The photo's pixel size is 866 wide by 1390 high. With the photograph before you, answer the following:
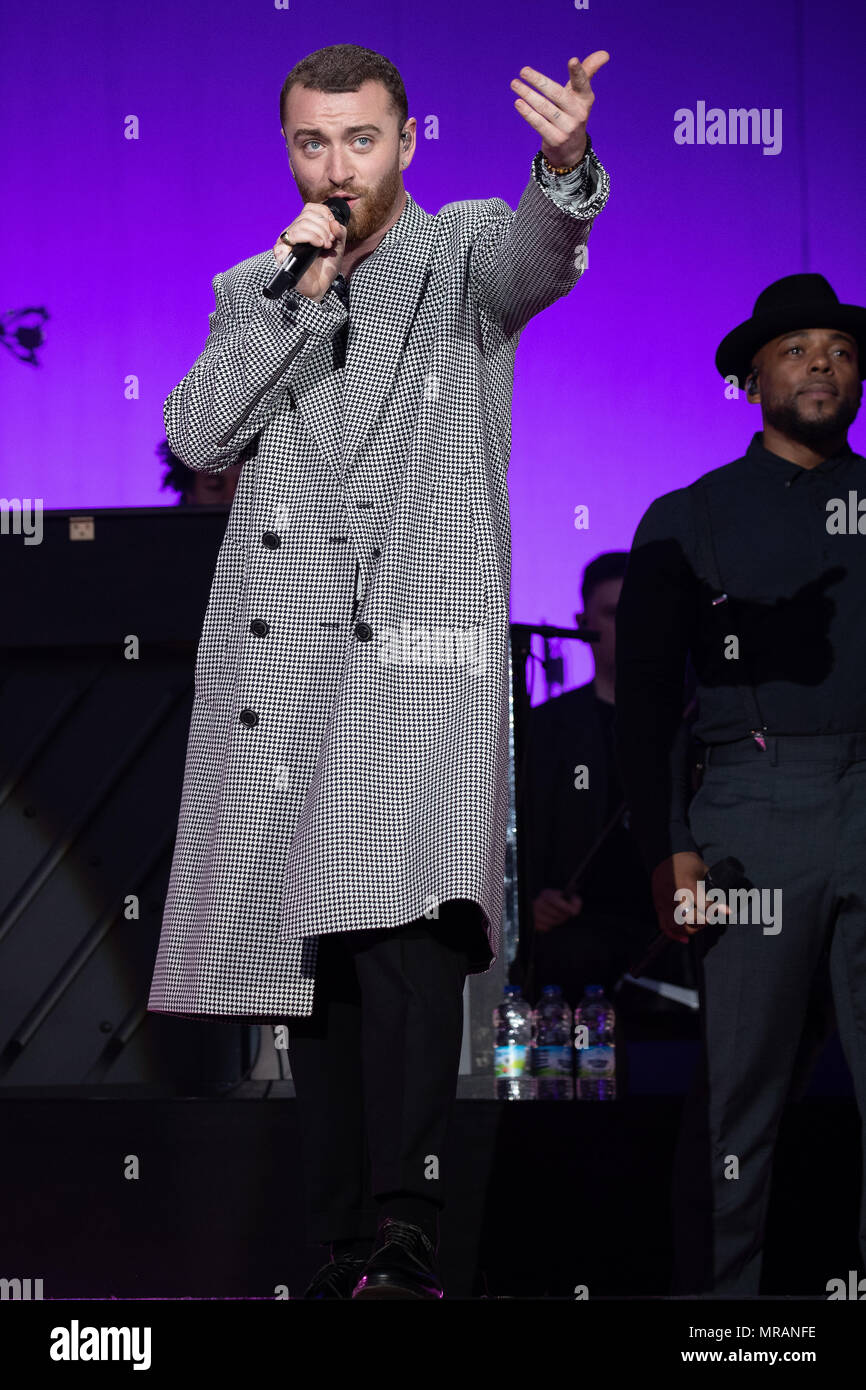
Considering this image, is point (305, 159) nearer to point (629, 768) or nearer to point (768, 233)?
point (629, 768)

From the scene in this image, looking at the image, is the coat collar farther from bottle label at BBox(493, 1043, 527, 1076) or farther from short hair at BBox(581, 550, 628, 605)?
short hair at BBox(581, 550, 628, 605)

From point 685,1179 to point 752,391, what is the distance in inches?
53.9

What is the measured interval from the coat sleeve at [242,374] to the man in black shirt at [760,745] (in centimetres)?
83

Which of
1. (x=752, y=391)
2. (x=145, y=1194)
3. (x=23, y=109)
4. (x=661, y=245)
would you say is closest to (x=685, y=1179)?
(x=145, y=1194)

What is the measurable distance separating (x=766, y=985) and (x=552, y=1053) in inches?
35.4

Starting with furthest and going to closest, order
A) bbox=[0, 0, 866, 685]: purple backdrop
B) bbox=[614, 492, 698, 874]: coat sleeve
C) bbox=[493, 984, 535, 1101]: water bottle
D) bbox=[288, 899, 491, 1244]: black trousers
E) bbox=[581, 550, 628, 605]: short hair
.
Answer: bbox=[0, 0, 866, 685]: purple backdrop → bbox=[581, 550, 628, 605]: short hair → bbox=[493, 984, 535, 1101]: water bottle → bbox=[614, 492, 698, 874]: coat sleeve → bbox=[288, 899, 491, 1244]: black trousers

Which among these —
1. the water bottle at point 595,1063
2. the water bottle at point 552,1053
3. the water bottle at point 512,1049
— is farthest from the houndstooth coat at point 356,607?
the water bottle at point 512,1049

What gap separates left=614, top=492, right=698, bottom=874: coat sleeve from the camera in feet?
8.97

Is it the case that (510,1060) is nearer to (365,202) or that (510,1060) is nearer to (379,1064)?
(379,1064)

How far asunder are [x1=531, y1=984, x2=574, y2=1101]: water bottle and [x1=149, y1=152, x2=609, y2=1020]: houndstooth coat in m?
1.01

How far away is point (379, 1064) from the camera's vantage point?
1.99 metres

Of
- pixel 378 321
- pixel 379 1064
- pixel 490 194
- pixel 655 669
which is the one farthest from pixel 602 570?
pixel 379 1064

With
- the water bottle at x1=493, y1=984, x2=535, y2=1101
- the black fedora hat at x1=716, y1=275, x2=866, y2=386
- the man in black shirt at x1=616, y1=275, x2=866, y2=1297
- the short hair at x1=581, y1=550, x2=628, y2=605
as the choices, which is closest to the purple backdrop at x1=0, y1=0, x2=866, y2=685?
the short hair at x1=581, y1=550, x2=628, y2=605

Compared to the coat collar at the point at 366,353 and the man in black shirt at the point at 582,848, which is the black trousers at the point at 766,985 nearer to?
the coat collar at the point at 366,353
